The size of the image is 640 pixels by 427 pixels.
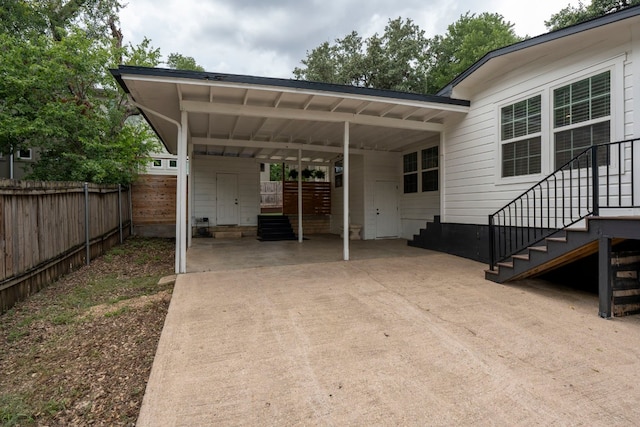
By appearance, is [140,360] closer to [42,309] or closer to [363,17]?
[42,309]

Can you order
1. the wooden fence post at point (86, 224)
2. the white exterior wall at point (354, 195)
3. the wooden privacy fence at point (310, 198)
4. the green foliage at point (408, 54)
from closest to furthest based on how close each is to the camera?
the wooden fence post at point (86, 224) → the white exterior wall at point (354, 195) → the wooden privacy fence at point (310, 198) → the green foliage at point (408, 54)

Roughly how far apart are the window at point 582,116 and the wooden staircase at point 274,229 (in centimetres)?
768

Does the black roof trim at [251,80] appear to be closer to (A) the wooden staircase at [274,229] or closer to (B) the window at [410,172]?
(B) the window at [410,172]

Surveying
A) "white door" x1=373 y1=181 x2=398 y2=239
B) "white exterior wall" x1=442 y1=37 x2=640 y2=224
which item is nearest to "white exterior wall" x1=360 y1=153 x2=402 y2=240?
"white door" x1=373 y1=181 x2=398 y2=239

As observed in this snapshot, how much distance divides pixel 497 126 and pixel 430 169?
8.75 ft

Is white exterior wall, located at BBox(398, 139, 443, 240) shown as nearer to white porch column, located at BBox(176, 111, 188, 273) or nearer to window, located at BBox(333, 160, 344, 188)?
window, located at BBox(333, 160, 344, 188)

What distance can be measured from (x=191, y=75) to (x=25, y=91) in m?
6.84

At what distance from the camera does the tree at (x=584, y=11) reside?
515 inches

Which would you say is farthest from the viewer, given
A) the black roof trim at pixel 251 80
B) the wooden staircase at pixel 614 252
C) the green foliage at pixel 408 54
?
the green foliage at pixel 408 54

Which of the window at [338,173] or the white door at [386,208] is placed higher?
the window at [338,173]

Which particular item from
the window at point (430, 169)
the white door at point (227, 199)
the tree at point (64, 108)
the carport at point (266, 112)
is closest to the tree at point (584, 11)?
the window at point (430, 169)

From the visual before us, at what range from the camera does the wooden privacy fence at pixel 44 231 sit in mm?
3854

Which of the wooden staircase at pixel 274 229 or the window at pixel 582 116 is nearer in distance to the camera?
the window at pixel 582 116

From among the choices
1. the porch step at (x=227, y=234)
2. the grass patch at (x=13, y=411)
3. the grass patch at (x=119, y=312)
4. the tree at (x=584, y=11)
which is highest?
the tree at (x=584, y=11)
